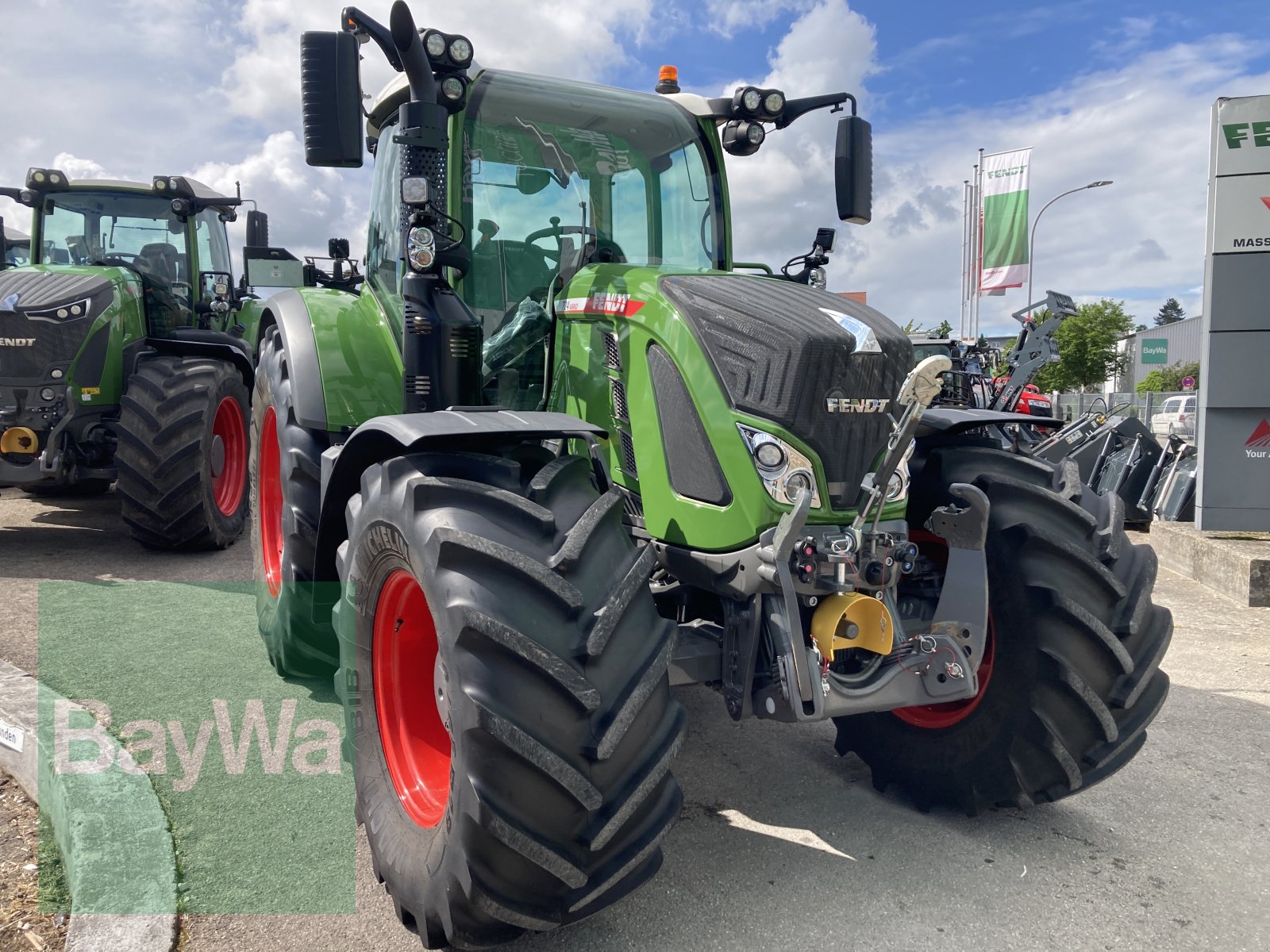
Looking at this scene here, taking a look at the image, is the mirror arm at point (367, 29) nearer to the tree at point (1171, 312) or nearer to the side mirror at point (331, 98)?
the side mirror at point (331, 98)

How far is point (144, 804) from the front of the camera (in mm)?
2984

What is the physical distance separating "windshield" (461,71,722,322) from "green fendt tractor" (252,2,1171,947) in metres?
0.01

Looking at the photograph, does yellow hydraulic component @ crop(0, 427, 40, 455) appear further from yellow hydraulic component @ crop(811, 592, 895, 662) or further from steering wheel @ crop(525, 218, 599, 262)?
yellow hydraulic component @ crop(811, 592, 895, 662)

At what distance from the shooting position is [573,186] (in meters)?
3.77

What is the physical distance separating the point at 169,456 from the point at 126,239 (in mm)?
2819

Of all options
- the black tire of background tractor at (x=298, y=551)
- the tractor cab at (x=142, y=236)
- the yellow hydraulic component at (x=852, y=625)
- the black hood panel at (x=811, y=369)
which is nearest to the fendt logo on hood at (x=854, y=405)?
the black hood panel at (x=811, y=369)

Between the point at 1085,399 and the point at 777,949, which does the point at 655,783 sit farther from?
the point at 1085,399

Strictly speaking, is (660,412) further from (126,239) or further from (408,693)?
(126,239)

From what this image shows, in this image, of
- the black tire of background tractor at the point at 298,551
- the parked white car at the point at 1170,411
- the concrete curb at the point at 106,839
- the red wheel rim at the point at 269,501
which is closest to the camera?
the concrete curb at the point at 106,839

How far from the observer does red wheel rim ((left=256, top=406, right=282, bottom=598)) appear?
15.9ft

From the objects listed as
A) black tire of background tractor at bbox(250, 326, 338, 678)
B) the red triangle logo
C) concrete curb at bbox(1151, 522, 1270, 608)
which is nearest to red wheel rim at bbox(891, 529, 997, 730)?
black tire of background tractor at bbox(250, 326, 338, 678)

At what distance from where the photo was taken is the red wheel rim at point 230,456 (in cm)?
755

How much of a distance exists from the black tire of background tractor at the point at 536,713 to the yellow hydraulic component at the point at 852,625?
0.52 m

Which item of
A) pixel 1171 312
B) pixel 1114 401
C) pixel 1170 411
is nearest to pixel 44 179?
pixel 1114 401
